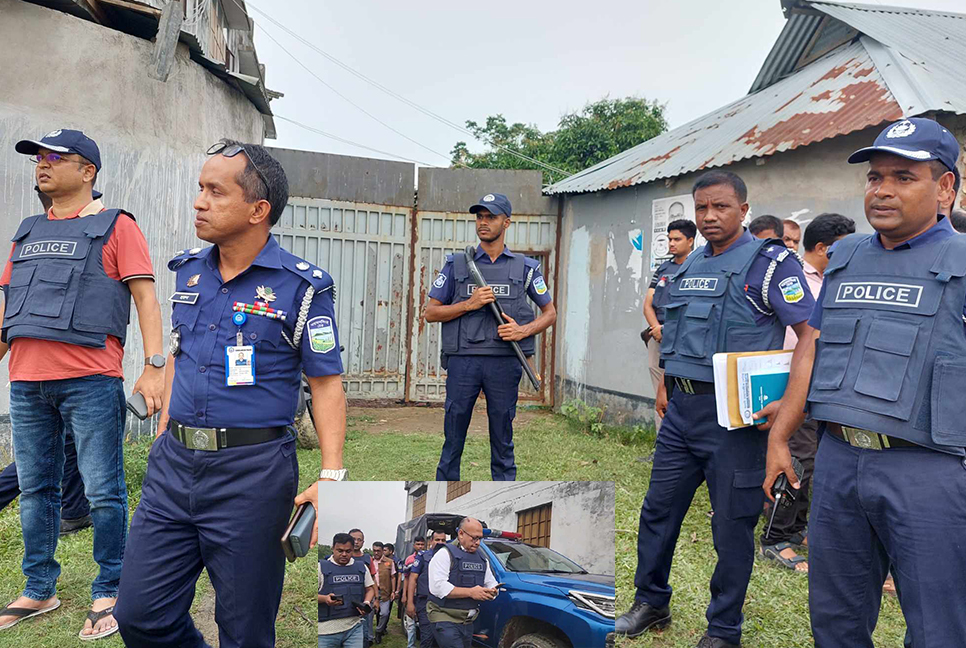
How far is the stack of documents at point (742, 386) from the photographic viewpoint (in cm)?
315

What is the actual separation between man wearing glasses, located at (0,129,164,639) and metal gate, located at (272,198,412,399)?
595 cm

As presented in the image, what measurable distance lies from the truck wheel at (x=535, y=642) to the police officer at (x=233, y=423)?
0.75 metres

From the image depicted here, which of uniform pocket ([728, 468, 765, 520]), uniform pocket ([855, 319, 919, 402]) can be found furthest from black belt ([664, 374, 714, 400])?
uniform pocket ([855, 319, 919, 402])

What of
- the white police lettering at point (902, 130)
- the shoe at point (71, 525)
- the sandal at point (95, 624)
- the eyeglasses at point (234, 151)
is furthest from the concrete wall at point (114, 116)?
the white police lettering at point (902, 130)

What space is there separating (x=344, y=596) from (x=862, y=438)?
5.42 ft

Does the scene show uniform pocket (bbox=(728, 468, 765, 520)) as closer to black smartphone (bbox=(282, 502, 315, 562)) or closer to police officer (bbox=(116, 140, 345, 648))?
police officer (bbox=(116, 140, 345, 648))

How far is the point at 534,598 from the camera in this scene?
2.13 m

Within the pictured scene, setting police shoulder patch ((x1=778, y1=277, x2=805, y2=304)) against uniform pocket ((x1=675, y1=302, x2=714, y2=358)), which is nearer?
police shoulder patch ((x1=778, y1=277, x2=805, y2=304))

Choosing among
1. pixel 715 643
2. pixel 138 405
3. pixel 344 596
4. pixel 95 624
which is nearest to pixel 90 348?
pixel 138 405

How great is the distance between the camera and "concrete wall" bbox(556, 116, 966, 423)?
612cm

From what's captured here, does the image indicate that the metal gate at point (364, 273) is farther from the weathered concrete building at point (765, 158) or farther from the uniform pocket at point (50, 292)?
the uniform pocket at point (50, 292)

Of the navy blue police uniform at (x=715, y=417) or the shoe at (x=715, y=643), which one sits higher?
the navy blue police uniform at (x=715, y=417)

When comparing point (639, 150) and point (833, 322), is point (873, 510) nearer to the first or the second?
point (833, 322)

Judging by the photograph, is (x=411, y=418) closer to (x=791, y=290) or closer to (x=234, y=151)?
(x=791, y=290)
